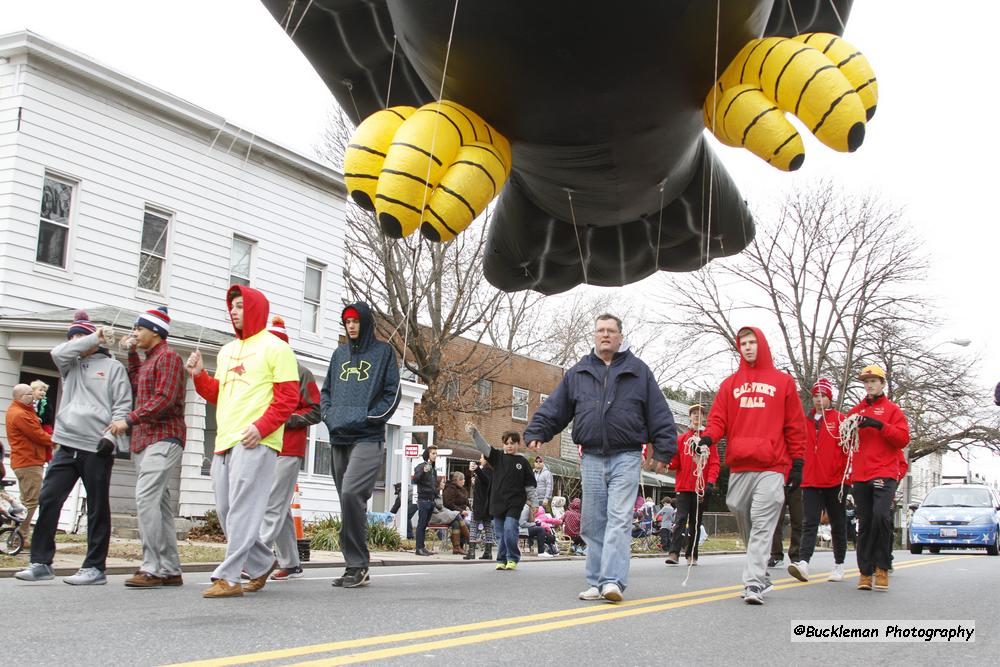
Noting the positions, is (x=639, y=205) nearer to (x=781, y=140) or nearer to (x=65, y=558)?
(x=781, y=140)

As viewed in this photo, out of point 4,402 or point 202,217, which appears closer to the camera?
point 4,402

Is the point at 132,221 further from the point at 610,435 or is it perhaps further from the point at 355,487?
the point at 610,435

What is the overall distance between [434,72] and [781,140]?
6.12 ft

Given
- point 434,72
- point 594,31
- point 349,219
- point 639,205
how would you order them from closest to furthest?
point 594,31 < point 434,72 < point 639,205 < point 349,219

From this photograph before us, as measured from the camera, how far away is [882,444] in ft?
28.4

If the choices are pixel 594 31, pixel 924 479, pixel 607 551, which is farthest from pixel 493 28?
pixel 924 479

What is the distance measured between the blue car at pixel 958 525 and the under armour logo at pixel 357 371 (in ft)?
58.4

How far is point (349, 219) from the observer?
2611cm

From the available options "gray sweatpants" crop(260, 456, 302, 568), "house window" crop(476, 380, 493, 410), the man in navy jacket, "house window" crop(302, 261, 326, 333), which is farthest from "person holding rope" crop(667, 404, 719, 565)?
"house window" crop(476, 380, 493, 410)

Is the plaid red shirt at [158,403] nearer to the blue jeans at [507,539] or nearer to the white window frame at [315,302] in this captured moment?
the blue jeans at [507,539]

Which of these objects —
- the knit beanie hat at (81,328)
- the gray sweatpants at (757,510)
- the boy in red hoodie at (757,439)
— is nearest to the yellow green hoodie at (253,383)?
the knit beanie hat at (81,328)

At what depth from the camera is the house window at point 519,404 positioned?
38.0m

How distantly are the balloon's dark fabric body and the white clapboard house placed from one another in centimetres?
758

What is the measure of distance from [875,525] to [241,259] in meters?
14.0
